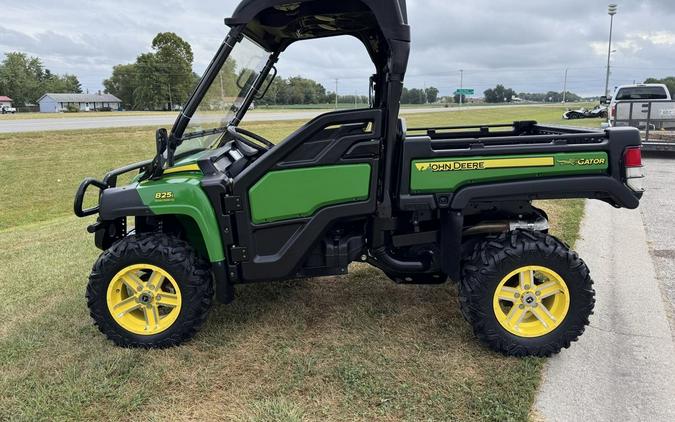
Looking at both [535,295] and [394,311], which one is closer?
[535,295]

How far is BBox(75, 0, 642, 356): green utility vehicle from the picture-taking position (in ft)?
10.2

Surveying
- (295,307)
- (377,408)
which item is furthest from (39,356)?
(377,408)

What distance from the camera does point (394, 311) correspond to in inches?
A: 153

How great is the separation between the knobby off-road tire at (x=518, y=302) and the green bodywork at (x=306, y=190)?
89 centimetres

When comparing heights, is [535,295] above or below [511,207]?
below

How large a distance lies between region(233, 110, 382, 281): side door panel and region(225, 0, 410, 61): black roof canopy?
554 millimetres

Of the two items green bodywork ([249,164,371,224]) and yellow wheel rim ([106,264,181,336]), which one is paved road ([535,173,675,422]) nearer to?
green bodywork ([249,164,371,224])

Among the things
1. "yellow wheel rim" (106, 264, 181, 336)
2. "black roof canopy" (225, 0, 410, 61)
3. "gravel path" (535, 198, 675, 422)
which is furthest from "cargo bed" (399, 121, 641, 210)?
"yellow wheel rim" (106, 264, 181, 336)

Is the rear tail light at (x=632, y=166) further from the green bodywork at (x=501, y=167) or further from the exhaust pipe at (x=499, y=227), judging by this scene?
the exhaust pipe at (x=499, y=227)

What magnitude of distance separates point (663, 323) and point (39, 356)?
4305mm

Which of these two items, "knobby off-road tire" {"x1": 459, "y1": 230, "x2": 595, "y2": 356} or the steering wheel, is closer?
"knobby off-road tire" {"x1": 459, "y1": 230, "x2": 595, "y2": 356}

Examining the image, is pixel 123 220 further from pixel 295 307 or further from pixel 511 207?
pixel 511 207

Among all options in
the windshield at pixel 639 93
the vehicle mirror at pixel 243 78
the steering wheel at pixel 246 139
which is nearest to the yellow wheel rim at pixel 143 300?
the steering wheel at pixel 246 139

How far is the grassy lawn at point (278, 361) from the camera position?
2.74 meters
